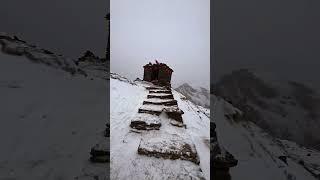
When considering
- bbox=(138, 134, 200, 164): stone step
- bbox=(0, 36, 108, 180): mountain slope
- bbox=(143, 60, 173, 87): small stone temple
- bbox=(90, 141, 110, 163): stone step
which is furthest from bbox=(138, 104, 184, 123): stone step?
bbox=(143, 60, 173, 87): small stone temple

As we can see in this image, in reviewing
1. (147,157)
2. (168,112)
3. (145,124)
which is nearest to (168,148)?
(147,157)

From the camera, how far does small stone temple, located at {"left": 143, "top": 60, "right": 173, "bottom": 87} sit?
1342 centimetres

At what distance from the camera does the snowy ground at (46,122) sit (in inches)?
129

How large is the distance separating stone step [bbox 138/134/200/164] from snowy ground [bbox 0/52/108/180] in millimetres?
774

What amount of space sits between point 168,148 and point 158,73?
1043 cm

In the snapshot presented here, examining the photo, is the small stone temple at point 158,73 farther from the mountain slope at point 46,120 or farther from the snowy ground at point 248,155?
the mountain slope at point 46,120

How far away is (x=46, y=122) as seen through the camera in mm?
4863

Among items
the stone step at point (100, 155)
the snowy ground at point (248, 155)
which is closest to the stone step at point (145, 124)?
the stone step at point (100, 155)

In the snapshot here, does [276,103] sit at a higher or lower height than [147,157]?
lower

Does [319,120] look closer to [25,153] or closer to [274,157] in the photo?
[274,157]

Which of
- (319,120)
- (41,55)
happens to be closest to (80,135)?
(41,55)

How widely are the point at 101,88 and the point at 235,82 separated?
25.4 metres

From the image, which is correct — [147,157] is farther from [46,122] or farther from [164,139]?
[46,122]

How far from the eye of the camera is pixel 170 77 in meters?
13.5
